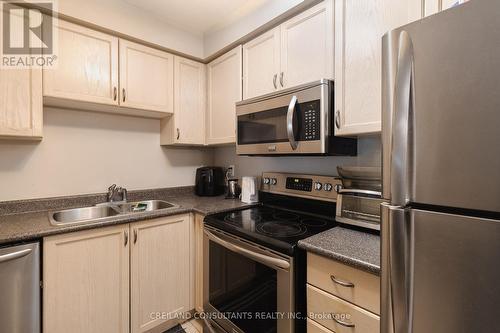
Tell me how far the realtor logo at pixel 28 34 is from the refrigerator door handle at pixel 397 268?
201 cm

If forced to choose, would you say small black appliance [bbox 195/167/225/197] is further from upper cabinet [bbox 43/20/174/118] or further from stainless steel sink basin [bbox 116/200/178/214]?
upper cabinet [bbox 43/20/174/118]

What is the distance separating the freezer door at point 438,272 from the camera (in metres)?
0.45

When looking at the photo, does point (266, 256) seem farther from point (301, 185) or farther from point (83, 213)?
point (83, 213)

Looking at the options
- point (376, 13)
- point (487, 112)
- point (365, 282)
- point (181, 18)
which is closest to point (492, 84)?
point (487, 112)

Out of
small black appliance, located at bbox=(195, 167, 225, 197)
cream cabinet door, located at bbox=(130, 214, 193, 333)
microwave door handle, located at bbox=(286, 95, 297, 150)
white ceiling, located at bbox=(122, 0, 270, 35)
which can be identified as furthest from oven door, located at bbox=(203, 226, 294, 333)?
white ceiling, located at bbox=(122, 0, 270, 35)

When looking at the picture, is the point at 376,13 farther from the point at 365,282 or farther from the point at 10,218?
the point at 10,218

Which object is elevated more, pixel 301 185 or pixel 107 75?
pixel 107 75

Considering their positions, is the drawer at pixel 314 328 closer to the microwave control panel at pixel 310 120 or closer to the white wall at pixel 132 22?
the microwave control panel at pixel 310 120

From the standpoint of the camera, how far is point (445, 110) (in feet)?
1.62

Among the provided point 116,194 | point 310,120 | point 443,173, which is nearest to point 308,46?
point 310,120

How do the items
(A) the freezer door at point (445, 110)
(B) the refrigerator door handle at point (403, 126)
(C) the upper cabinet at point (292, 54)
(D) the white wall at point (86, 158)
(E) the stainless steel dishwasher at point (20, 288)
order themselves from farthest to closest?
(D) the white wall at point (86, 158)
(C) the upper cabinet at point (292, 54)
(E) the stainless steel dishwasher at point (20, 288)
(B) the refrigerator door handle at point (403, 126)
(A) the freezer door at point (445, 110)

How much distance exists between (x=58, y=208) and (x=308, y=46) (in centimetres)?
207

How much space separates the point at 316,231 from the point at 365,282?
0.41m

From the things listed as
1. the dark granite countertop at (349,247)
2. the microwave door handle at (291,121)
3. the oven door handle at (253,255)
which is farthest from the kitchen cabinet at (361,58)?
the oven door handle at (253,255)
